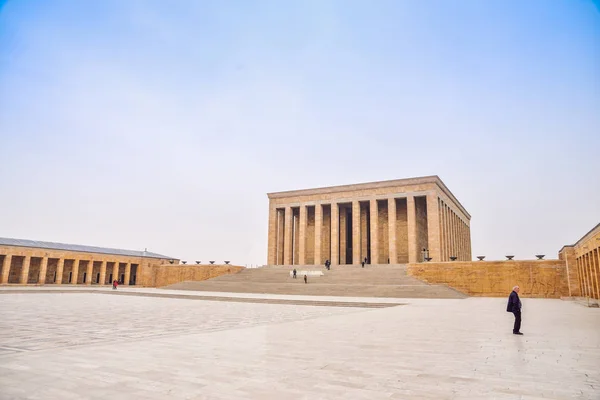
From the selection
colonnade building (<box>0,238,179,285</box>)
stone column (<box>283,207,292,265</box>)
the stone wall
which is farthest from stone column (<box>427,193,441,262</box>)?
colonnade building (<box>0,238,179,285</box>)

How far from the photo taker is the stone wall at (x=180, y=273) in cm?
3659

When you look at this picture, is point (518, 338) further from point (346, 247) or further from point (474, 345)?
point (346, 247)

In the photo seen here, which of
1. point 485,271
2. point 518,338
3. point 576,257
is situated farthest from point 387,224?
point 518,338

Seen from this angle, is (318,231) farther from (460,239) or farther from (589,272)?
(589,272)

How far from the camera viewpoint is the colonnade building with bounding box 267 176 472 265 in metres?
37.5

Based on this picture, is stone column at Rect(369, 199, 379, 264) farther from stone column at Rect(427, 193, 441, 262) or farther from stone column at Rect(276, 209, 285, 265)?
stone column at Rect(276, 209, 285, 265)

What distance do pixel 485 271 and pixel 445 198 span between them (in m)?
16.3

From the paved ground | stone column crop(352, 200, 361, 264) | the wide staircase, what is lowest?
the paved ground

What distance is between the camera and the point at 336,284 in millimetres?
26172

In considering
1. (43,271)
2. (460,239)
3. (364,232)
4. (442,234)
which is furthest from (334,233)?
(43,271)

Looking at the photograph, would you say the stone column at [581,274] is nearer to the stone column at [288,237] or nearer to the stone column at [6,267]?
the stone column at [288,237]

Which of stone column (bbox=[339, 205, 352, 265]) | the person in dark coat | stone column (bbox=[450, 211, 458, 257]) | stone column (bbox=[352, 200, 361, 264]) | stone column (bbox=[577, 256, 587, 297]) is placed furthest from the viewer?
stone column (bbox=[339, 205, 352, 265])

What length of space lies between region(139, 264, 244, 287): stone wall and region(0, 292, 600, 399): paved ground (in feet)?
92.7

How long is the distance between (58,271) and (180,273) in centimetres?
1195
